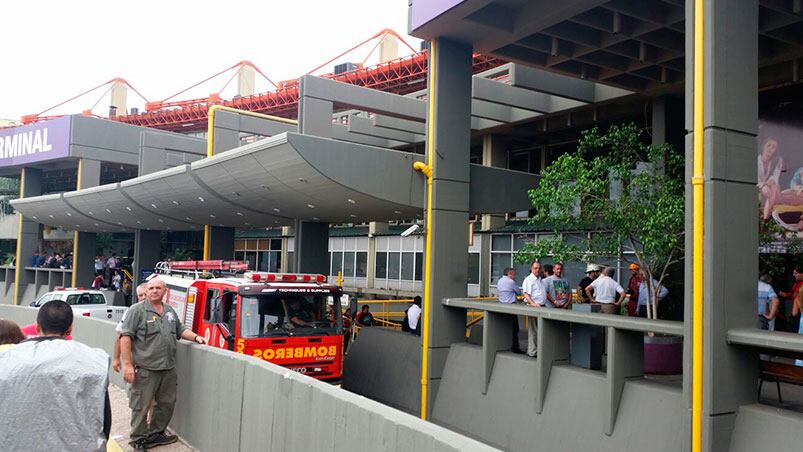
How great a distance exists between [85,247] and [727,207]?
111ft

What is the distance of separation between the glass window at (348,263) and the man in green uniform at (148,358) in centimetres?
2399

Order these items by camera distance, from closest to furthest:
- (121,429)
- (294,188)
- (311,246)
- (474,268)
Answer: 1. (121,429)
2. (294,188)
3. (311,246)
4. (474,268)

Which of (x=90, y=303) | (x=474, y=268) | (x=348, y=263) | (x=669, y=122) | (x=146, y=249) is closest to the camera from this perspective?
(x=669, y=122)

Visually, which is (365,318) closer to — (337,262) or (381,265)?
(381,265)

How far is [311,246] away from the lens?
21.2 meters

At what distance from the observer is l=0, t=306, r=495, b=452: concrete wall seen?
4.54m

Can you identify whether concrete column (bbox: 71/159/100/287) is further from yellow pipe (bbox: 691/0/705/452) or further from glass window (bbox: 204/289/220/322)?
yellow pipe (bbox: 691/0/705/452)

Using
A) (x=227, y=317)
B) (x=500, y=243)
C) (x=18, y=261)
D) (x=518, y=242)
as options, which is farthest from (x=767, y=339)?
(x=18, y=261)

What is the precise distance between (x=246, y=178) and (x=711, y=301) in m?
11.2

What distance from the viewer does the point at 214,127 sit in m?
22.5

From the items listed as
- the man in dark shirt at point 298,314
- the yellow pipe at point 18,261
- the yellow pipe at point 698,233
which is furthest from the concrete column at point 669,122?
the yellow pipe at point 18,261

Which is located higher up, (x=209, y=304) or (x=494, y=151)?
(x=494, y=151)

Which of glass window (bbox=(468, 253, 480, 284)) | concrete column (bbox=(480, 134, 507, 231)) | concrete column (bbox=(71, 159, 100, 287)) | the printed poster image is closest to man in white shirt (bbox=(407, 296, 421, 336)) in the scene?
the printed poster image

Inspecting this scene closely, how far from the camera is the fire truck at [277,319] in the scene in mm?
11422
